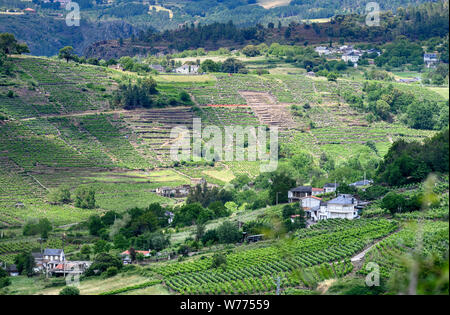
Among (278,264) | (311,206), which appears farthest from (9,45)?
(278,264)

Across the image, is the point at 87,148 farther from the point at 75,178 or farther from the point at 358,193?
the point at 358,193

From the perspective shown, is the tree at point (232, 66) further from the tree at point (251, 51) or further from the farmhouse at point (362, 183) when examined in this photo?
the farmhouse at point (362, 183)

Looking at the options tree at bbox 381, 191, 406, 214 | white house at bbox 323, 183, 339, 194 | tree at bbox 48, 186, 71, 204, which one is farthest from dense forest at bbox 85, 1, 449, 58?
tree at bbox 381, 191, 406, 214

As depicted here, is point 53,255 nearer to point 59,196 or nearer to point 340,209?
point 59,196

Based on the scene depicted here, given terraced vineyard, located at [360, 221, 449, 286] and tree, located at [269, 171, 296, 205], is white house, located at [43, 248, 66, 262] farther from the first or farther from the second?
terraced vineyard, located at [360, 221, 449, 286]

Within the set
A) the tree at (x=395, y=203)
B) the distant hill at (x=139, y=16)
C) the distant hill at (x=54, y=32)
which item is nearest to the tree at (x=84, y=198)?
the tree at (x=395, y=203)

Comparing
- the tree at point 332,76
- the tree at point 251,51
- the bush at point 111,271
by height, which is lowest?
the bush at point 111,271
